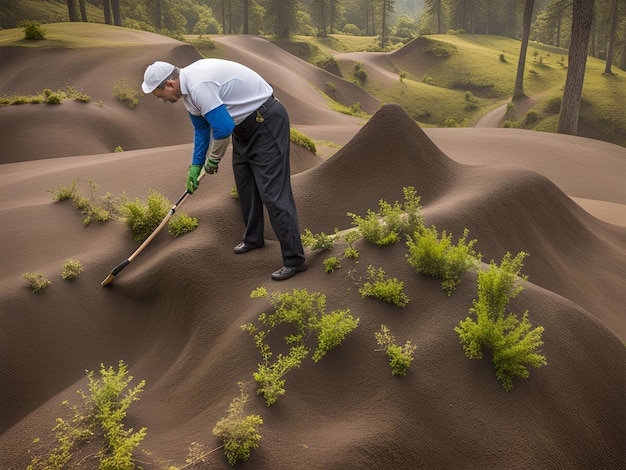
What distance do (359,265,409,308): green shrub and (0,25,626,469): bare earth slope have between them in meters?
0.08

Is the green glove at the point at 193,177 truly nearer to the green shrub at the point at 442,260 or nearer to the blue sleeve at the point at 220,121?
the blue sleeve at the point at 220,121

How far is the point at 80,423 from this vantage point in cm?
396

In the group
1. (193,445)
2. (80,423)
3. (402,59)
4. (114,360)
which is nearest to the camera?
(193,445)

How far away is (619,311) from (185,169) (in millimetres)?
8044

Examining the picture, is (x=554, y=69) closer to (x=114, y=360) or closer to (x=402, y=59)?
(x=402, y=59)

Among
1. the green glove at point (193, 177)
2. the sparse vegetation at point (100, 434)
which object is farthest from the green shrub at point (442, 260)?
the sparse vegetation at point (100, 434)

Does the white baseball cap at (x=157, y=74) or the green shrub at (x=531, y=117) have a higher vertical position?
the white baseball cap at (x=157, y=74)

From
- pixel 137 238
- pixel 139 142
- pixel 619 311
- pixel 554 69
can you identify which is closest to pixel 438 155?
pixel 619 311

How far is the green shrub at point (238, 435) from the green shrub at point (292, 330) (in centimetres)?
34

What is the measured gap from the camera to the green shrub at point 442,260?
480cm

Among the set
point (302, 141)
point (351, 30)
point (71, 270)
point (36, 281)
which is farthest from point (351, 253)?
point (351, 30)

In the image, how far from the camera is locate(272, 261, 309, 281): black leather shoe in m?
5.39

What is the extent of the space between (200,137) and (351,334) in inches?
117

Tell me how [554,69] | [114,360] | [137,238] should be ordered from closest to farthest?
1. [114,360]
2. [137,238]
3. [554,69]
